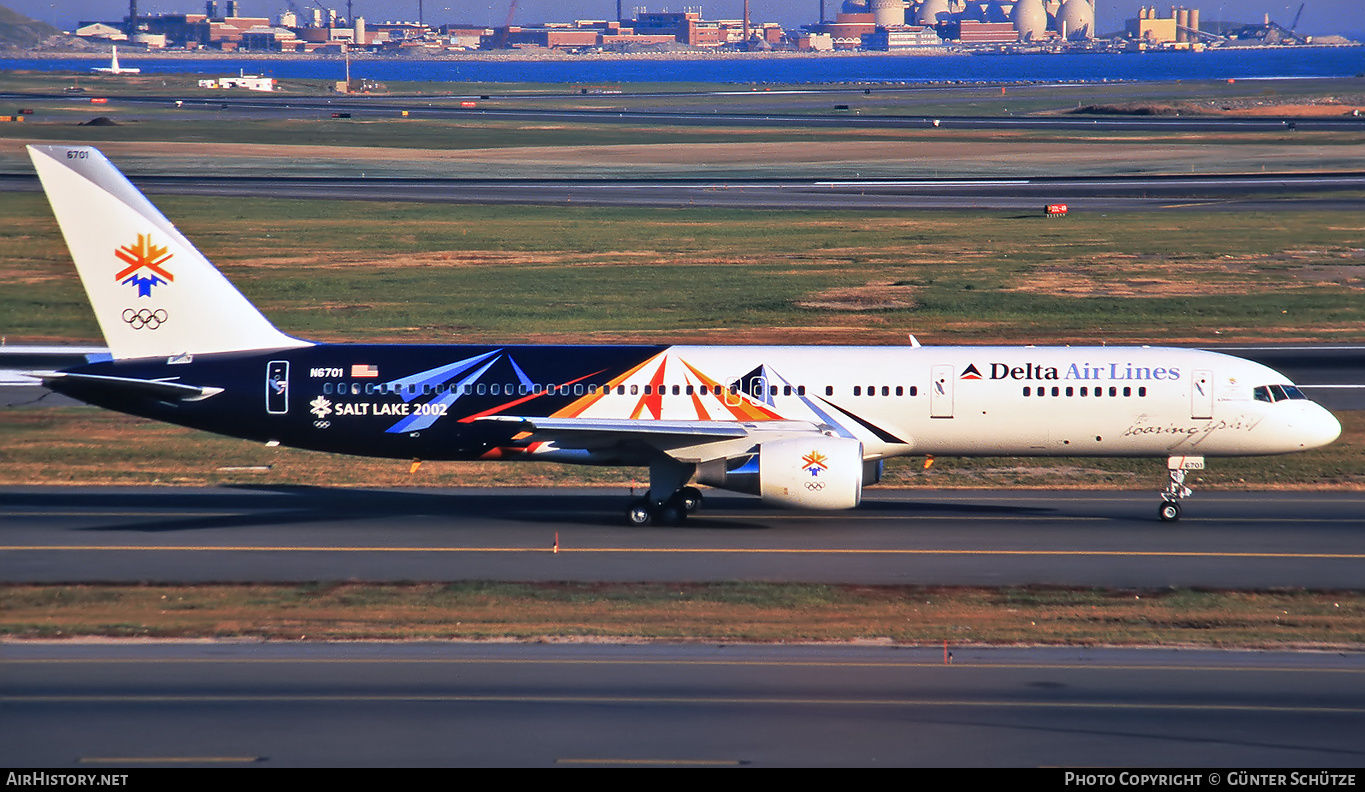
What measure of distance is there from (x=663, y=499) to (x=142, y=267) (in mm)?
14242

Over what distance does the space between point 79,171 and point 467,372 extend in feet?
35.0

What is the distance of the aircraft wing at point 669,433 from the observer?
107ft

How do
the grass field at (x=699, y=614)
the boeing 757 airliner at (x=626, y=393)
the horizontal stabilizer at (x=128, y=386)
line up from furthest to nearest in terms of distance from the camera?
the boeing 757 airliner at (x=626, y=393)
the horizontal stabilizer at (x=128, y=386)
the grass field at (x=699, y=614)

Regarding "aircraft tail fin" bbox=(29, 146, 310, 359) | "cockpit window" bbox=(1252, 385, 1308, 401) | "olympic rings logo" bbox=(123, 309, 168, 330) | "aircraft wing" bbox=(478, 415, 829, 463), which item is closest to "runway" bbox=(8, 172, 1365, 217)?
"cockpit window" bbox=(1252, 385, 1308, 401)

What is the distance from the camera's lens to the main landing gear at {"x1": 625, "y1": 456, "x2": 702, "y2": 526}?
33906 mm

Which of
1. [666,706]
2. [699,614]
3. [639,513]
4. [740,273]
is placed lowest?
[666,706]

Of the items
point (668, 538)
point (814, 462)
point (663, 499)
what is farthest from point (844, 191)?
point (814, 462)

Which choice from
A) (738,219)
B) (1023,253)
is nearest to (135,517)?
(1023,253)

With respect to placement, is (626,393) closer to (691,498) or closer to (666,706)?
(691,498)

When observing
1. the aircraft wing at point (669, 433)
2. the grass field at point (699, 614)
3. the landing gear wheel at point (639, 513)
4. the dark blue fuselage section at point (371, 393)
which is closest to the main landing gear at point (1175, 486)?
the grass field at point (699, 614)

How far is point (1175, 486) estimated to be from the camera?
34.6 m

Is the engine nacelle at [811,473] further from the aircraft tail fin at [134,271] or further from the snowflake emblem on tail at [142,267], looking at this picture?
the snowflake emblem on tail at [142,267]

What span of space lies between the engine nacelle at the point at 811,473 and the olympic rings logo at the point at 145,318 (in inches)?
603
